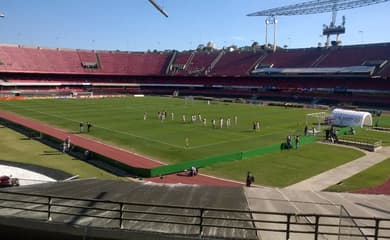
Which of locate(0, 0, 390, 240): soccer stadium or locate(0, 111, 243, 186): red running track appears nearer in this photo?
locate(0, 0, 390, 240): soccer stadium

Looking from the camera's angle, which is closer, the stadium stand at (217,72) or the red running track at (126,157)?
the red running track at (126,157)

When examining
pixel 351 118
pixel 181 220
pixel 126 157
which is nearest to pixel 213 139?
pixel 126 157

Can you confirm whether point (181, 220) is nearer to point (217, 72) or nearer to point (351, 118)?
point (351, 118)

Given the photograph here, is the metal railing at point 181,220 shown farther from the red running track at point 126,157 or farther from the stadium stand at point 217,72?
the stadium stand at point 217,72

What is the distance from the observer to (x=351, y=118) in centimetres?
4759

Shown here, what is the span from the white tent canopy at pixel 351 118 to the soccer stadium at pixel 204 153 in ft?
0.44

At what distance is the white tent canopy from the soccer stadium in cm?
13

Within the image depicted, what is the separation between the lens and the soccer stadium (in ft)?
29.9

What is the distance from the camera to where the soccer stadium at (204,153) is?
9109mm

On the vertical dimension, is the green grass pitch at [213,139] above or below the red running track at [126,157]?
above

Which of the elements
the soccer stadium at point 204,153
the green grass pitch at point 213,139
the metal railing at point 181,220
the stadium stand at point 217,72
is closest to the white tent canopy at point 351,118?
the soccer stadium at point 204,153

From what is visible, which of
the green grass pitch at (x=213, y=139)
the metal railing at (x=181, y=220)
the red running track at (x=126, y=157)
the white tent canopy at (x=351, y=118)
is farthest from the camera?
the white tent canopy at (x=351, y=118)

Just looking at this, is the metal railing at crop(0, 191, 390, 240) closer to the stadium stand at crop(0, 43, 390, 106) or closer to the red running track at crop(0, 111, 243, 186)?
the red running track at crop(0, 111, 243, 186)

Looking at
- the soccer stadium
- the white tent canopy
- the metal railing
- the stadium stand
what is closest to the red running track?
the soccer stadium
